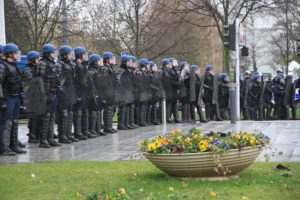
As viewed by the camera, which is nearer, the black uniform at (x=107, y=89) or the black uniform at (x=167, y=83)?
the black uniform at (x=107, y=89)

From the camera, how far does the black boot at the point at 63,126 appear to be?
14.2 m

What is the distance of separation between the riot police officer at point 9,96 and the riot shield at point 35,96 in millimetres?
566

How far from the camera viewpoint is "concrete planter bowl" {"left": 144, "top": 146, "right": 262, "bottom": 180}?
7680mm

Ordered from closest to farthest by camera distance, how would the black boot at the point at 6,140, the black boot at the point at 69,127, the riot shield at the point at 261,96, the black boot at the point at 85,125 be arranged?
the black boot at the point at 6,140
the black boot at the point at 69,127
the black boot at the point at 85,125
the riot shield at the point at 261,96

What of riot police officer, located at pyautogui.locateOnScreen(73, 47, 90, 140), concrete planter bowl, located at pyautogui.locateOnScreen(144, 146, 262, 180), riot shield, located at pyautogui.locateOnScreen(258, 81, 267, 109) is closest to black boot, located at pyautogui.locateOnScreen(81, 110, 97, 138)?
riot police officer, located at pyautogui.locateOnScreen(73, 47, 90, 140)

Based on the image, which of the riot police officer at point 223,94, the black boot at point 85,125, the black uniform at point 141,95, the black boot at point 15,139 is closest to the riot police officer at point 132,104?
the black uniform at point 141,95

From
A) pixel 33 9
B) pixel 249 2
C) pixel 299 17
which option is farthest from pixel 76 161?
pixel 299 17

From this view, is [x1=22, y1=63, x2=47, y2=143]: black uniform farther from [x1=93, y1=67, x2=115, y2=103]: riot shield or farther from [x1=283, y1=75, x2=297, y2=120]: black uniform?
[x1=283, y1=75, x2=297, y2=120]: black uniform

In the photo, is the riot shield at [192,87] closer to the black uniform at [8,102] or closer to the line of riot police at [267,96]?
the line of riot police at [267,96]

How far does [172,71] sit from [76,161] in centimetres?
990

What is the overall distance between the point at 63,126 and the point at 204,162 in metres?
7.18

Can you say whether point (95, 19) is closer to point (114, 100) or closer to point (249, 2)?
point (249, 2)

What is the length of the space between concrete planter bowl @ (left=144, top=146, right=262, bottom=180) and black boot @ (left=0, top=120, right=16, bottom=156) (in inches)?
197

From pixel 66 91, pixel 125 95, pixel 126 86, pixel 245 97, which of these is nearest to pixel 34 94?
pixel 66 91
